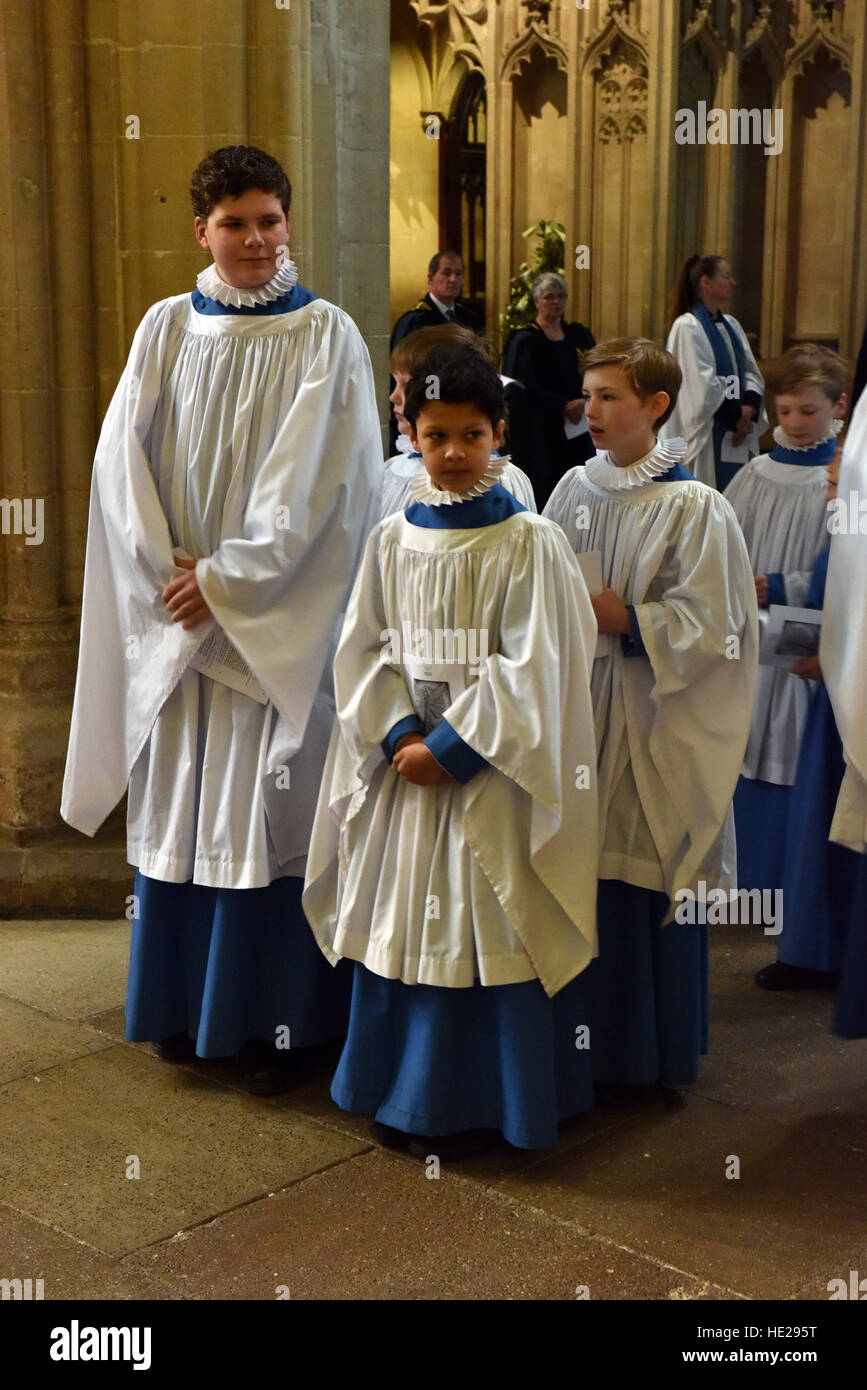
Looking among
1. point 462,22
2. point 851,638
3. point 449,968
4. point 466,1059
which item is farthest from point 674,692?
point 462,22

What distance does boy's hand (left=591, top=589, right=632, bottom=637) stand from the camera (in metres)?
3.34

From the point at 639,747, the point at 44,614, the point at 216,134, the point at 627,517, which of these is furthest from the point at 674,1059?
the point at 216,134

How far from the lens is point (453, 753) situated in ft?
10.2

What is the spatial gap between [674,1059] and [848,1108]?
1.30 ft

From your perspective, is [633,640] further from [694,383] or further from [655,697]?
[694,383]

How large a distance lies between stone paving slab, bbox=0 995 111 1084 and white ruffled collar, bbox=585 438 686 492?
174cm

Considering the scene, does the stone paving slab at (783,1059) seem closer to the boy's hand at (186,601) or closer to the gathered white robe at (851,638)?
the gathered white robe at (851,638)

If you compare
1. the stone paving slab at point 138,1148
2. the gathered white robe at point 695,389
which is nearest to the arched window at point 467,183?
the gathered white robe at point 695,389

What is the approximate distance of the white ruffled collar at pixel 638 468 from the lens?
11.2 feet

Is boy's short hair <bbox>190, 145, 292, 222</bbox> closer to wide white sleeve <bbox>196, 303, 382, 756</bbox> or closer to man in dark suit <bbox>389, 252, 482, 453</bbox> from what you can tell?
wide white sleeve <bbox>196, 303, 382, 756</bbox>

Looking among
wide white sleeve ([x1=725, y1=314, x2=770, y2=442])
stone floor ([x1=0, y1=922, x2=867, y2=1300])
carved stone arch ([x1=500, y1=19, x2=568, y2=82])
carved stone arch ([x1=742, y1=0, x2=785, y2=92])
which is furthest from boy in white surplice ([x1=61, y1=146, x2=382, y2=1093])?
carved stone arch ([x1=742, y1=0, x2=785, y2=92])

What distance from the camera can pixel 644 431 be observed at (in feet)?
11.3

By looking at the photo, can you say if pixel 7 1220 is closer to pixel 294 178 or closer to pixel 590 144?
pixel 294 178

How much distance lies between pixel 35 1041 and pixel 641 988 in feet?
4.74
